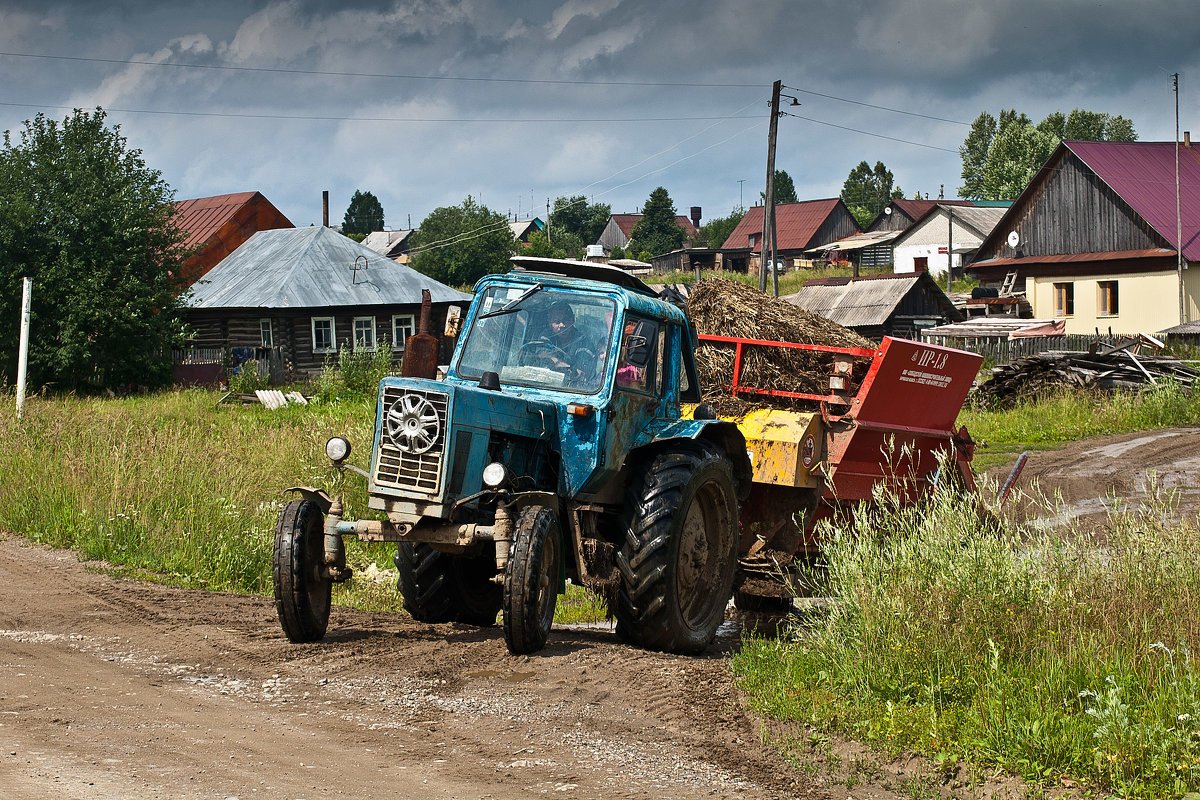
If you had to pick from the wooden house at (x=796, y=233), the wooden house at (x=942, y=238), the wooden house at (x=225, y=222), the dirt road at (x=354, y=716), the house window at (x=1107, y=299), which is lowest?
the dirt road at (x=354, y=716)

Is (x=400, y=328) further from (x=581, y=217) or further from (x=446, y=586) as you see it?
(x=581, y=217)

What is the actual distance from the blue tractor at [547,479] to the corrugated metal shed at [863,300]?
102 ft

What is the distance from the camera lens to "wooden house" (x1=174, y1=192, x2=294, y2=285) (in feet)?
149

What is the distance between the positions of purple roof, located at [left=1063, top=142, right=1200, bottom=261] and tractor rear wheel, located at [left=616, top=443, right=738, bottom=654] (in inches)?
1282

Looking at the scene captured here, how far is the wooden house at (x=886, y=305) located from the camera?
39969mm

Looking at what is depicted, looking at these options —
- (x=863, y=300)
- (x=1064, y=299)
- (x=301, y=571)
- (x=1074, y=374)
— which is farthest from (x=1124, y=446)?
(x=1064, y=299)

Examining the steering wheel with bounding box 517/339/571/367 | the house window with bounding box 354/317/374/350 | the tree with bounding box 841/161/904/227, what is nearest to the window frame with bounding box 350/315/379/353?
the house window with bounding box 354/317/374/350

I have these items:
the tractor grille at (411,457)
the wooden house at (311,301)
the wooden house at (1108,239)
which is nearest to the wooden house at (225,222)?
the wooden house at (311,301)

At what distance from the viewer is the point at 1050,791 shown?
5441 millimetres

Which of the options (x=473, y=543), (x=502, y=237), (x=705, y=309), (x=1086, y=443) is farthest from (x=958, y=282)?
(x=473, y=543)

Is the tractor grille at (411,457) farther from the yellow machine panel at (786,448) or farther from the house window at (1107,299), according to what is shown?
the house window at (1107,299)

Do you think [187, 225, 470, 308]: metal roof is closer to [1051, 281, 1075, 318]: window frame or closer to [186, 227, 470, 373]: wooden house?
[186, 227, 470, 373]: wooden house

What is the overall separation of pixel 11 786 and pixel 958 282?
220 feet

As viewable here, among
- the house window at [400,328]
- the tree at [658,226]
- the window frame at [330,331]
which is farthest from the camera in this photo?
the tree at [658,226]
